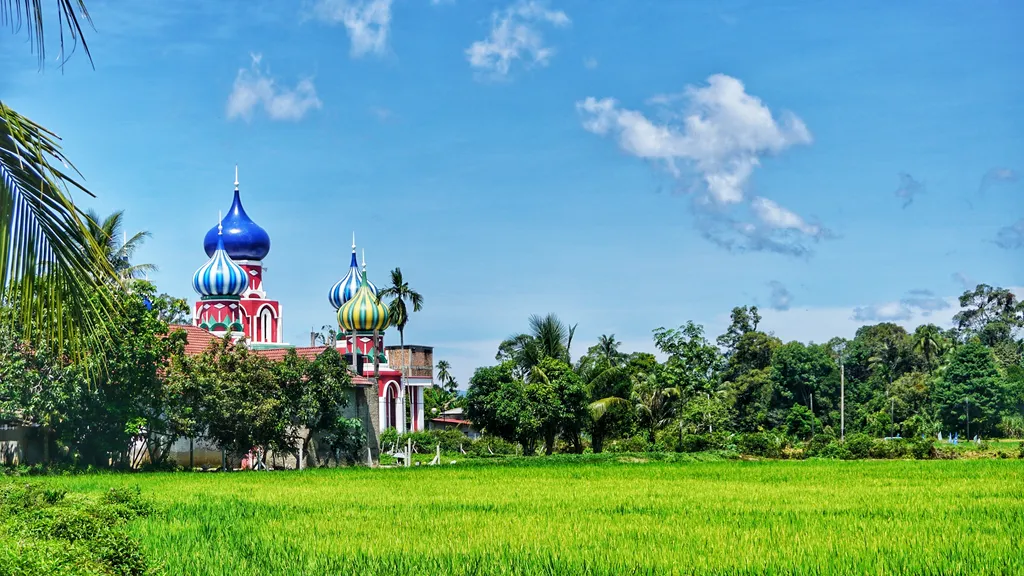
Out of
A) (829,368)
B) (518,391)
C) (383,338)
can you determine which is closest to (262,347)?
(383,338)

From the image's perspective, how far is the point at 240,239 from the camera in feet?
156

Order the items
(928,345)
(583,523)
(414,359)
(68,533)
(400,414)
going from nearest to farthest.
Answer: (68,533)
(583,523)
(400,414)
(414,359)
(928,345)

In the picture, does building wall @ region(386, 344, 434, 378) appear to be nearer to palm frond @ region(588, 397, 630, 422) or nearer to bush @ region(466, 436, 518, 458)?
bush @ region(466, 436, 518, 458)

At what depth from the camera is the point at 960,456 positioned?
39969 millimetres

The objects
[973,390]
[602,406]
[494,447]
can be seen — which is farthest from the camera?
[973,390]

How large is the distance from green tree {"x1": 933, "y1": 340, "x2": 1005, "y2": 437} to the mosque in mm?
26030

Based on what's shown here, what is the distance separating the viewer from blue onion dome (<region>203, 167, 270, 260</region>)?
Answer: 47594 mm

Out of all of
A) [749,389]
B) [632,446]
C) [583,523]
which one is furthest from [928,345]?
[583,523]

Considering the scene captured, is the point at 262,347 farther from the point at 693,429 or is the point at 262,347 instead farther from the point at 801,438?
the point at 801,438

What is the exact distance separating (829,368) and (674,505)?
41.7m

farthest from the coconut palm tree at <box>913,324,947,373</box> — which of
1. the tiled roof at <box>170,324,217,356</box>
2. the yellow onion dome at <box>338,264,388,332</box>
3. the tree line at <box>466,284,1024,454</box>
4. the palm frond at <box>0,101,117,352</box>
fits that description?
the palm frond at <box>0,101,117,352</box>

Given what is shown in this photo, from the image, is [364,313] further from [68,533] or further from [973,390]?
[68,533]

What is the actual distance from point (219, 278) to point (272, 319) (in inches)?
130

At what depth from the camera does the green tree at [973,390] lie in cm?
5456
